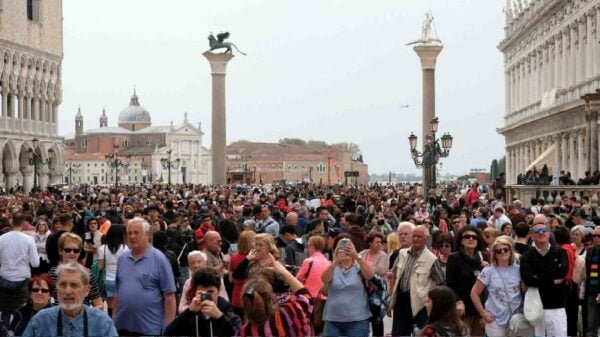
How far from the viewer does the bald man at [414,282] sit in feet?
32.9

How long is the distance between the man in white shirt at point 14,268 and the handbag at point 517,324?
499 centimetres

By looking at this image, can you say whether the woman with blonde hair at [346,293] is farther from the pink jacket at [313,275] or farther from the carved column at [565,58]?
the carved column at [565,58]

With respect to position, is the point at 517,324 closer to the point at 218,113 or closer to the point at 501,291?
the point at 501,291

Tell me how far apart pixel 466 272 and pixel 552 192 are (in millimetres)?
22345

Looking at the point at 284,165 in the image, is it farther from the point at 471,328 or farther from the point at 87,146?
the point at 471,328

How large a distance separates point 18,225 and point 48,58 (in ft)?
207

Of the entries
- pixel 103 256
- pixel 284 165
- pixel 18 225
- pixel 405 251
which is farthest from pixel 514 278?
pixel 284 165

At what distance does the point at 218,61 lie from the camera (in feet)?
202

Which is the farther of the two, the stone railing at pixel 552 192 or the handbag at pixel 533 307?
the stone railing at pixel 552 192

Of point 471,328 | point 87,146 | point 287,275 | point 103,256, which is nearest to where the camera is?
point 287,275

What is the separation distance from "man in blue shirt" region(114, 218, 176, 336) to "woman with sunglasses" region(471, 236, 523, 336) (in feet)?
7.78

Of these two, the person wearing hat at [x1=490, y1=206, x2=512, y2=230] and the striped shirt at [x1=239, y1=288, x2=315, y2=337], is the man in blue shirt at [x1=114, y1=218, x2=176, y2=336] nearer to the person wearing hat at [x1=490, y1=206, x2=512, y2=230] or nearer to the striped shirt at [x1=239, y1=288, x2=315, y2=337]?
the striped shirt at [x1=239, y1=288, x2=315, y2=337]

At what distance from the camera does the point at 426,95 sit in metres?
53.6

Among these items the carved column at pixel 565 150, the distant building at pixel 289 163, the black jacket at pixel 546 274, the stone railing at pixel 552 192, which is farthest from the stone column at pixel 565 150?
the distant building at pixel 289 163
